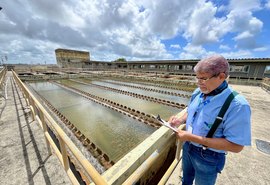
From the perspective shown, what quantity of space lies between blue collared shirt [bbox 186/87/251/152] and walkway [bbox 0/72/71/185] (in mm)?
2005

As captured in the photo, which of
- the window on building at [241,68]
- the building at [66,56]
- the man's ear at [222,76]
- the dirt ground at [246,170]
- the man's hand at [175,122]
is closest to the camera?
the man's ear at [222,76]

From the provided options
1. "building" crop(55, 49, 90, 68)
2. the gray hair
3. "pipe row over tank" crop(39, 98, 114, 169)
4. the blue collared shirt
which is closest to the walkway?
"pipe row over tank" crop(39, 98, 114, 169)

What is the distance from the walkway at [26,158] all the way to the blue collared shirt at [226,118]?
2.01m

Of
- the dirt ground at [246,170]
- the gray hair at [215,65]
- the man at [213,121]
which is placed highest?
the gray hair at [215,65]

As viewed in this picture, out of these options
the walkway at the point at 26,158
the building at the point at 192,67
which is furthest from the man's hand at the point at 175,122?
the building at the point at 192,67

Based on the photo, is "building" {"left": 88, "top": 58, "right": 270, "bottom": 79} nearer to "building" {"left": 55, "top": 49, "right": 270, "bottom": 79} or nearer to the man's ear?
A: "building" {"left": 55, "top": 49, "right": 270, "bottom": 79}

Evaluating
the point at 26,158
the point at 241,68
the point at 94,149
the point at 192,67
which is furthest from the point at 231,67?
the point at 26,158

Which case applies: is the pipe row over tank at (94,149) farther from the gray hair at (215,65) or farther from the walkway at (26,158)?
the gray hair at (215,65)

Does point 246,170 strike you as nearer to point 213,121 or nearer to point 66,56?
point 213,121

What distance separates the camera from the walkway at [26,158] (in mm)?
1856

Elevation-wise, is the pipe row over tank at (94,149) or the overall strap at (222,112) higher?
the overall strap at (222,112)

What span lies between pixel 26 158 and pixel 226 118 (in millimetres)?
3073

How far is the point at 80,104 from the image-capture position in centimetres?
746

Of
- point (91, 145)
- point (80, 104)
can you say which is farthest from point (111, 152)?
point (80, 104)
